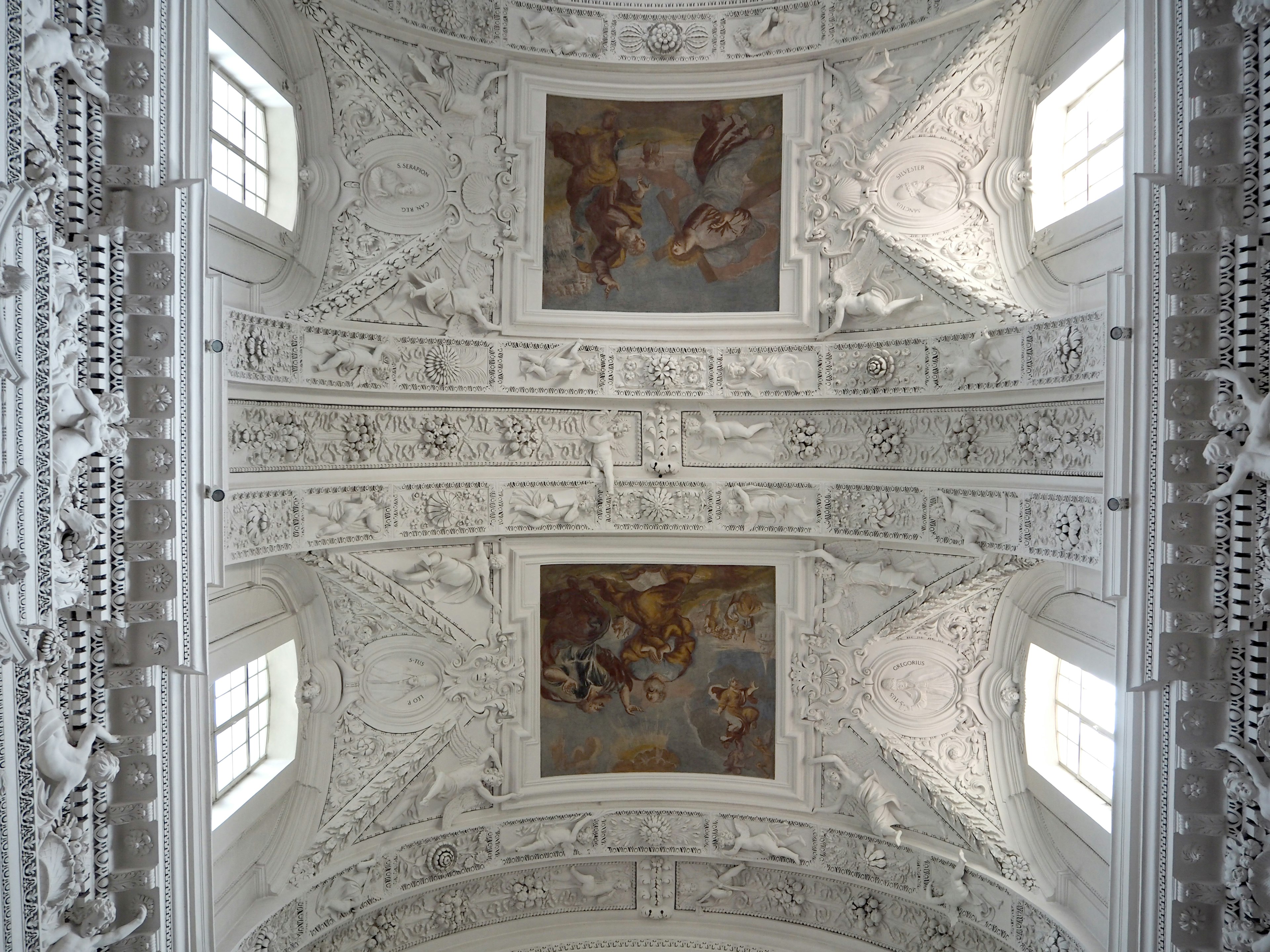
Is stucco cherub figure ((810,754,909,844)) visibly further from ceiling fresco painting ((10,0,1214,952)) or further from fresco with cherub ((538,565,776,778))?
fresco with cherub ((538,565,776,778))

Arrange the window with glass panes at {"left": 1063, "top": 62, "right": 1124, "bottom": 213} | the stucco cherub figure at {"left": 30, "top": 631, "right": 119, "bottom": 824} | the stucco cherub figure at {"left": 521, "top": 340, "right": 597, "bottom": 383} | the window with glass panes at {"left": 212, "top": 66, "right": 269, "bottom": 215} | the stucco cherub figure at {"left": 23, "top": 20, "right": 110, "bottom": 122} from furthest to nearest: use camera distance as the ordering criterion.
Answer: the stucco cherub figure at {"left": 521, "top": 340, "right": 597, "bottom": 383} → the window with glass panes at {"left": 212, "top": 66, "right": 269, "bottom": 215} → the window with glass panes at {"left": 1063, "top": 62, "right": 1124, "bottom": 213} → the stucco cherub figure at {"left": 30, "top": 631, "right": 119, "bottom": 824} → the stucco cherub figure at {"left": 23, "top": 20, "right": 110, "bottom": 122}

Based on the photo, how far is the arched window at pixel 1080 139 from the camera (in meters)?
9.99

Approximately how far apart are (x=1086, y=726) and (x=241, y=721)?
10930mm

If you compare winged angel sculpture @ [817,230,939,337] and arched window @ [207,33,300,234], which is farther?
winged angel sculpture @ [817,230,939,337]

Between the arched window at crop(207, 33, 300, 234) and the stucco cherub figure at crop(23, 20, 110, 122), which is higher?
the arched window at crop(207, 33, 300, 234)

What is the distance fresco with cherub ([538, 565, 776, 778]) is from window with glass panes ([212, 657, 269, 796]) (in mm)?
3916

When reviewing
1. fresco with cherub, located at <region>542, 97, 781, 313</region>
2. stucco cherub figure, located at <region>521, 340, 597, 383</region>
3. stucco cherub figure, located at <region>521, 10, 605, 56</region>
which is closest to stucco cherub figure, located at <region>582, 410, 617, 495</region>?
stucco cherub figure, located at <region>521, 340, 597, 383</region>

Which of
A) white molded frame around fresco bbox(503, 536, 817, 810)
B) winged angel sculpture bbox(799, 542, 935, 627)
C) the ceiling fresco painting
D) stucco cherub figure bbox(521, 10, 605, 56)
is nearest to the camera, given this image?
the ceiling fresco painting

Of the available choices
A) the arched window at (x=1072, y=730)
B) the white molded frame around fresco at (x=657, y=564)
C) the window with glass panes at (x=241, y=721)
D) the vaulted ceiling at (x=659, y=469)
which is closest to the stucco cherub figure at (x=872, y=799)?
the vaulted ceiling at (x=659, y=469)

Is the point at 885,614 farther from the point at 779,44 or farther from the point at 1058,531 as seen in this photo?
the point at 779,44

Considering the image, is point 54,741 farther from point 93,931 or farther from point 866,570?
point 866,570

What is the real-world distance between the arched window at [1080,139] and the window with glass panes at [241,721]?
467 inches

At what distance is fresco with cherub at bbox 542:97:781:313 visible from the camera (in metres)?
12.4

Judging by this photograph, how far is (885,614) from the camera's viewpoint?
1241 cm
